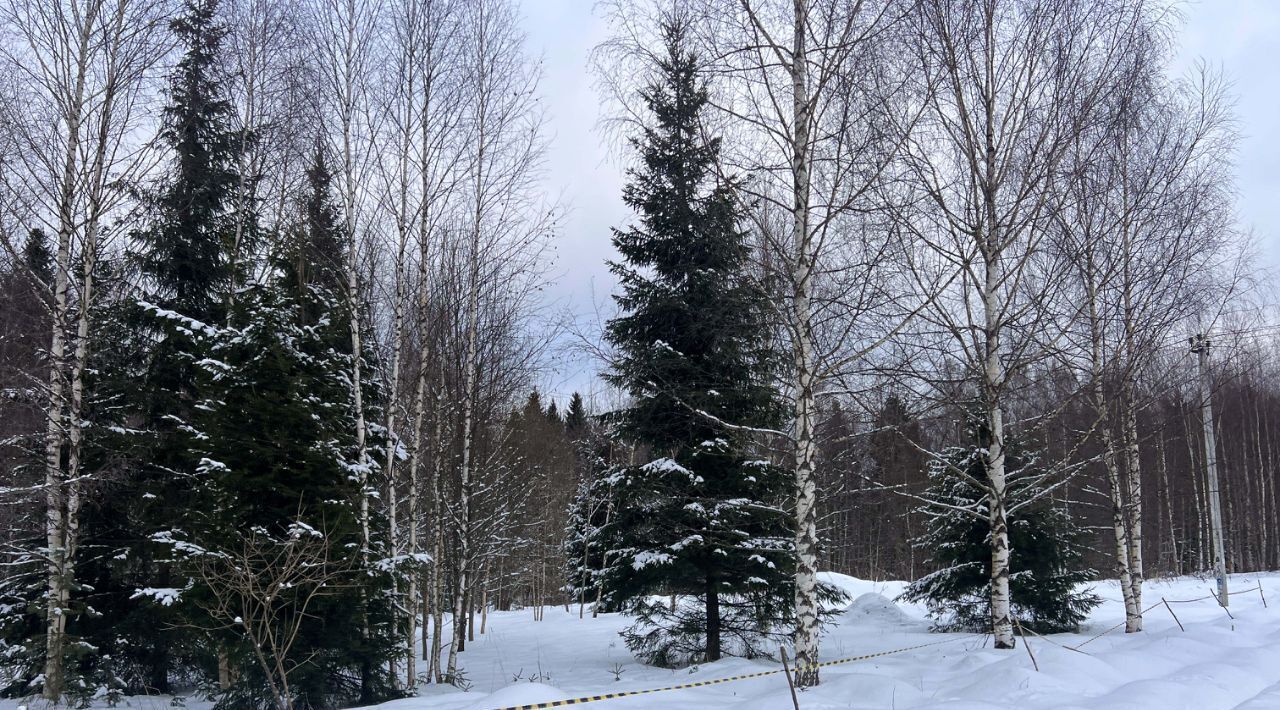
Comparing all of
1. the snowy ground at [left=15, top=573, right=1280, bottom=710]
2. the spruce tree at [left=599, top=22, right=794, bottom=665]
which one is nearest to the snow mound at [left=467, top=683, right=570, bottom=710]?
the snowy ground at [left=15, top=573, right=1280, bottom=710]

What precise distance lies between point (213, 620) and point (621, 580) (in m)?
5.71

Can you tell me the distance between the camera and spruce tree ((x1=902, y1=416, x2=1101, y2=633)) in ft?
47.3

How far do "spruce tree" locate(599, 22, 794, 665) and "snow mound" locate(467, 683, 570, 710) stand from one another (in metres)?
3.60

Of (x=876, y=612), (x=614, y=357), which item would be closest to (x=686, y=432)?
(x=614, y=357)

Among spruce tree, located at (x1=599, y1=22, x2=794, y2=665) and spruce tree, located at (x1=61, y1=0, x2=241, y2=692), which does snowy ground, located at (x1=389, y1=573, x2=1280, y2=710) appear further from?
spruce tree, located at (x1=61, y1=0, x2=241, y2=692)

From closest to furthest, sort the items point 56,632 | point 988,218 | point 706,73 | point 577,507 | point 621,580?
point 706,73, point 988,218, point 56,632, point 621,580, point 577,507

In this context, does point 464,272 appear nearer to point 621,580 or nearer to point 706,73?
point 621,580

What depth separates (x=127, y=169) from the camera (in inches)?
430

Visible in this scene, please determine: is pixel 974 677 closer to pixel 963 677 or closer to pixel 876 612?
pixel 963 677

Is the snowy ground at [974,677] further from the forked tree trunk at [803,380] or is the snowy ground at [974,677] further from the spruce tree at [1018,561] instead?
the spruce tree at [1018,561]

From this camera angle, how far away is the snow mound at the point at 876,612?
1922 centimetres

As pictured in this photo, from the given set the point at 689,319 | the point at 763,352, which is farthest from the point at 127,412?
the point at 763,352

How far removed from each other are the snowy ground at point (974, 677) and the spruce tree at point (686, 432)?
115 cm

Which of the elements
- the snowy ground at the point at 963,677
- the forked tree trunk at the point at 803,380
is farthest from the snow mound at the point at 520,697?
the forked tree trunk at the point at 803,380
